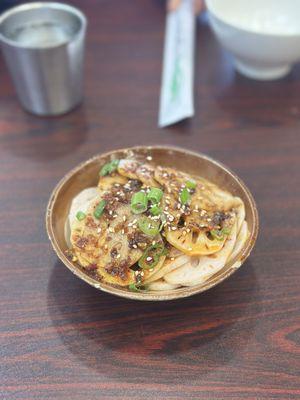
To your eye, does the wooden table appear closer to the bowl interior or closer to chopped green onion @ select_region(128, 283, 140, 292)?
chopped green onion @ select_region(128, 283, 140, 292)

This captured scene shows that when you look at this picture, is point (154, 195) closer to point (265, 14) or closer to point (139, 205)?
point (139, 205)

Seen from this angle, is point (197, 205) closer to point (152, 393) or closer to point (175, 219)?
point (175, 219)

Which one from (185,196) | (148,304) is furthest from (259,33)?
(148,304)

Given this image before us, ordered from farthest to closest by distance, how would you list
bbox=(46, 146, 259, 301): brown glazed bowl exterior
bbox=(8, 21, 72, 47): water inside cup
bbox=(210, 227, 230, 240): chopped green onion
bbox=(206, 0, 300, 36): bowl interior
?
bbox=(206, 0, 300, 36): bowl interior < bbox=(8, 21, 72, 47): water inside cup < bbox=(210, 227, 230, 240): chopped green onion < bbox=(46, 146, 259, 301): brown glazed bowl exterior

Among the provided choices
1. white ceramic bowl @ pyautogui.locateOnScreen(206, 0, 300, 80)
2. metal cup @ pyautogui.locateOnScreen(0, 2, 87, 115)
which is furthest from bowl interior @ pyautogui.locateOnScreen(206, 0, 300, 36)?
metal cup @ pyautogui.locateOnScreen(0, 2, 87, 115)

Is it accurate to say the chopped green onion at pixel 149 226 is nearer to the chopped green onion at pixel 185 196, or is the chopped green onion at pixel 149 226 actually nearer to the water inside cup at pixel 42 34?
the chopped green onion at pixel 185 196

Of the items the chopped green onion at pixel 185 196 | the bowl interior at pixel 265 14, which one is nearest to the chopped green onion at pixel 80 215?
the chopped green onion at pixel 185 196

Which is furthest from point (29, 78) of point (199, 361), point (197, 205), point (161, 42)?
point (199, 361)
